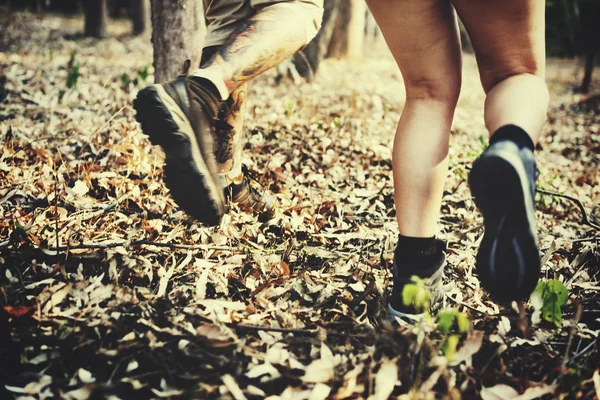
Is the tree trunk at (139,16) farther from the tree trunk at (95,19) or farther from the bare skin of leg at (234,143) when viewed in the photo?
the bare skin of leg at (234,143)

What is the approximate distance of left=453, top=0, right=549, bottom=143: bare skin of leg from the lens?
1248 millimetres

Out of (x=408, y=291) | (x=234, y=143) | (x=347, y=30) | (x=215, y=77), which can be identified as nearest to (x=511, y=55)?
(x=408, y=291)

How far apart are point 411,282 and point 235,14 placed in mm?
1199

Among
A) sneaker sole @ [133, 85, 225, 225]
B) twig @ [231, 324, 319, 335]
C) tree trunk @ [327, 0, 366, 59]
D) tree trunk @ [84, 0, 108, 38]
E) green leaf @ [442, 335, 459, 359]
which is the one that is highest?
tree trunk @ [84, 0, 108, 38]

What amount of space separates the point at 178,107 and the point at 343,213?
1239 millimetres

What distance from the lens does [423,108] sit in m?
1.41

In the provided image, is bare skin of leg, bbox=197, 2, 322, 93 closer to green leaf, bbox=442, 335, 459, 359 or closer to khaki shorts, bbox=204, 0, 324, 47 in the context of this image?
khaki shorts, bbox=204, 0, 324, 47

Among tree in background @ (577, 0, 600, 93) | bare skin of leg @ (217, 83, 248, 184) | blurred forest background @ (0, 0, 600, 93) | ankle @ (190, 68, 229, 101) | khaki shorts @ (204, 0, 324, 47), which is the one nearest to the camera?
ankle @ (190, 68, 229, 101)

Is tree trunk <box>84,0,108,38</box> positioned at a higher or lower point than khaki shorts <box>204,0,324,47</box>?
higher

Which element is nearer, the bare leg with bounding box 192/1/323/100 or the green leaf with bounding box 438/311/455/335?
the green leaf with bounding box 438/311/455/335

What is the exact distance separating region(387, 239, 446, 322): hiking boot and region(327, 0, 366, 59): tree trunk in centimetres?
808

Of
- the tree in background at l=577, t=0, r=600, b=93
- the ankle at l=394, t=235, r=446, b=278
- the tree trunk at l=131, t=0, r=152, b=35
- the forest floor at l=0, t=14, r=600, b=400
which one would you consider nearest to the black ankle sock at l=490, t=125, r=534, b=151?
the ankle at l=394, t=235, r=446, b=278

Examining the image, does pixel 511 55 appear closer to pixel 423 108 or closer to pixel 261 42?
pixel 423 108

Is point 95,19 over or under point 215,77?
over
